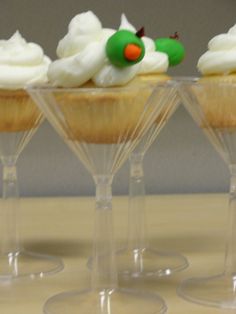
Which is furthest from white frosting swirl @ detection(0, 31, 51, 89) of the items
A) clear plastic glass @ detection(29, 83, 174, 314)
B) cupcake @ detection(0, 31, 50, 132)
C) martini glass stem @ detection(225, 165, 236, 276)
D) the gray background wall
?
the gray background wall

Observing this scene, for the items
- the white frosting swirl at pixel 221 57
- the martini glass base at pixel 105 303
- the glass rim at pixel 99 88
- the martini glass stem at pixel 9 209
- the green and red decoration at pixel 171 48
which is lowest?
the martini glass base at pixel 105 303

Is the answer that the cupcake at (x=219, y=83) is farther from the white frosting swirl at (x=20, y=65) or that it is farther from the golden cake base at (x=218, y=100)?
the white frosting swirl at (x=20, y=65)

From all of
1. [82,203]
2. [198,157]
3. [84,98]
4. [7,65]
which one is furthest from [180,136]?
[84,98]

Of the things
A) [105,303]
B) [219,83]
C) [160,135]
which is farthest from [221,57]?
[160,135]

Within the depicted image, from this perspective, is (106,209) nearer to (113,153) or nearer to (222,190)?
(113,153)

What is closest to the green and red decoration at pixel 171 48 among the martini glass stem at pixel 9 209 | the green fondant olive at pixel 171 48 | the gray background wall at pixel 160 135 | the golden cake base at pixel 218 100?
the green fondant olive at pixel 171 48

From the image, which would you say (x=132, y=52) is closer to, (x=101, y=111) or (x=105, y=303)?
(x=101, y=111)
